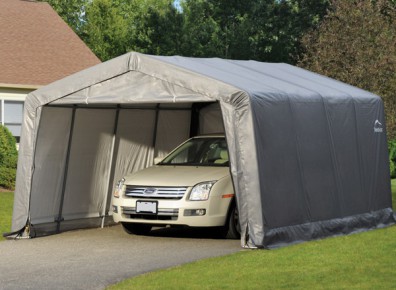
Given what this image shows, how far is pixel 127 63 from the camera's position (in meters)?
15.3

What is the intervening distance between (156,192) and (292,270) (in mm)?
3749

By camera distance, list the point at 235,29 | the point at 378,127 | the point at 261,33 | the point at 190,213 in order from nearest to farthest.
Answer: the point at 190,213
the point at 378,127
the point at 261,33
the point at 235,29

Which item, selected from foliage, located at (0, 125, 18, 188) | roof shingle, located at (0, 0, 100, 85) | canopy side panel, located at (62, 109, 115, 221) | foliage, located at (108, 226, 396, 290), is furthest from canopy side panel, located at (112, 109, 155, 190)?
roof shingle, located at (0, 0, 100, 85)

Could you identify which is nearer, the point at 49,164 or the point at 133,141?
the point at 49,164

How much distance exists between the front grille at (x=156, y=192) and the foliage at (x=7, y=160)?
12.8 metres

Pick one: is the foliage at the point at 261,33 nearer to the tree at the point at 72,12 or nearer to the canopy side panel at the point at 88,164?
the tree at the point at 72,12

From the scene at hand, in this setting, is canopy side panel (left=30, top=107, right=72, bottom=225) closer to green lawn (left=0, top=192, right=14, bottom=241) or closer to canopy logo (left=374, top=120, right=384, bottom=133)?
green lawn (left=0, top=192, right=14, bottom=241)

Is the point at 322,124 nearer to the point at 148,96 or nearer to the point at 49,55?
the point at 148,96

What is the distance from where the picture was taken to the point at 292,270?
11.9 meters

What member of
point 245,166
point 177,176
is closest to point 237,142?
point 245,166

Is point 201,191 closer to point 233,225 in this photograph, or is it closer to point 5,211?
point 233,225

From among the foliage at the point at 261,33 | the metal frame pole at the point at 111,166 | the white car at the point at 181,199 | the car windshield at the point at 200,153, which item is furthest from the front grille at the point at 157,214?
the foliage at the point at 261,33

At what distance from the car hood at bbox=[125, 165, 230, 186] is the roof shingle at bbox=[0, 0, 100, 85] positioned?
50.9ft

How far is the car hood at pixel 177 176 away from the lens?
15.2 m
